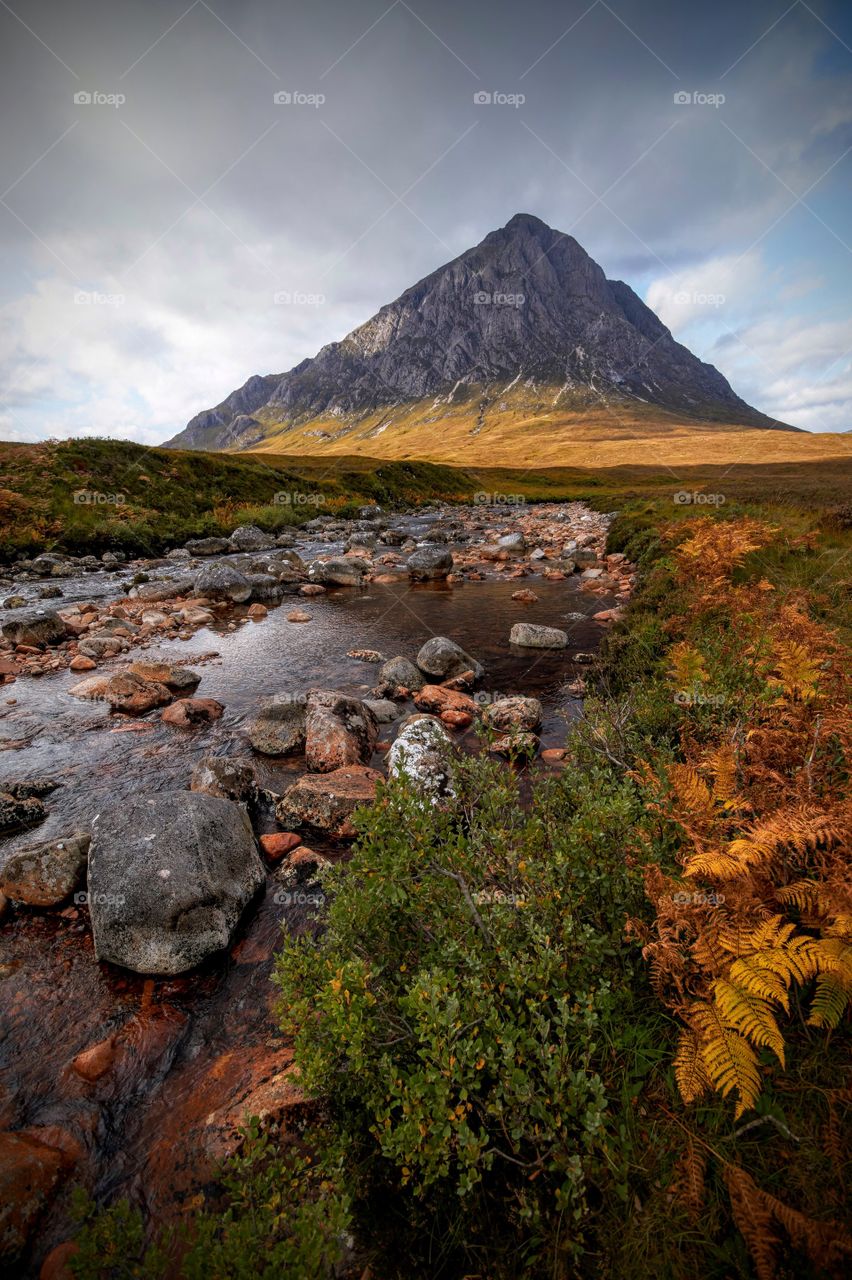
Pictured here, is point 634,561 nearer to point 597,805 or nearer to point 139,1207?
point 597,805

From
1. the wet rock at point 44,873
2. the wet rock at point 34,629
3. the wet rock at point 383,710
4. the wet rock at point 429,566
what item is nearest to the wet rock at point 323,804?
the wet rock at point 44,873

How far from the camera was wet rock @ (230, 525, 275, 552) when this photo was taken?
32.9 metres

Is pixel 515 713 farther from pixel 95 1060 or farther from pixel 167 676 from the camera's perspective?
pixel 167 676

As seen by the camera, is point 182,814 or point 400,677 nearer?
point 182,814

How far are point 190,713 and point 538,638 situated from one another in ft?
31.3

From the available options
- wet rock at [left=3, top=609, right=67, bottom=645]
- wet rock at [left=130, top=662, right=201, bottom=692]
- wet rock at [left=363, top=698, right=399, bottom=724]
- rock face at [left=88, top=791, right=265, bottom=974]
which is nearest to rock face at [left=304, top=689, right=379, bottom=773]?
wet rock at [left=363, top=698, right=399, bottom=724]

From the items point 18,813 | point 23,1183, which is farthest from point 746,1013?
point 18,813

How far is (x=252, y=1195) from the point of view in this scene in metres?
2.68

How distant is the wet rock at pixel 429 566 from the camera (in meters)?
26.0

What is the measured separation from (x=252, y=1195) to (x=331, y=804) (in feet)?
16.2

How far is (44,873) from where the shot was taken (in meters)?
6.04

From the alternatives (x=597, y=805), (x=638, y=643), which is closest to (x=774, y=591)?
(x=638, y=643)

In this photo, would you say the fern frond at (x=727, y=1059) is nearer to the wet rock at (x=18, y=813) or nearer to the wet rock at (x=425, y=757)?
the wet rock at (x=425, y=757)

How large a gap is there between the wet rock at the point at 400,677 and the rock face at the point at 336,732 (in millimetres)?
1811
